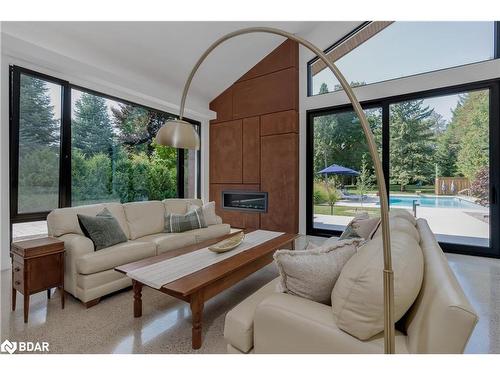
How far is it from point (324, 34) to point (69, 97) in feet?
14.8

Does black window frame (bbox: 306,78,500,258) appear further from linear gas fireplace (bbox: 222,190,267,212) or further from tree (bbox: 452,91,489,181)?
linear gas fireplace (bbox: 222,190,267,212)

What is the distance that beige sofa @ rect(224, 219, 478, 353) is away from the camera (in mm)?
843

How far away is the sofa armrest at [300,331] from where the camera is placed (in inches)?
40.1

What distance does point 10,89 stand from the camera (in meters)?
2.99

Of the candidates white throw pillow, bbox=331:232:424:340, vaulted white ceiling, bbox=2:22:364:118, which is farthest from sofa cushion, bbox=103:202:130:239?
white throw pillow, bbox=331:232:424:340

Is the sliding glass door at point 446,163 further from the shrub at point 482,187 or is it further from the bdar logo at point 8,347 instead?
the bdar logo at point 8,347

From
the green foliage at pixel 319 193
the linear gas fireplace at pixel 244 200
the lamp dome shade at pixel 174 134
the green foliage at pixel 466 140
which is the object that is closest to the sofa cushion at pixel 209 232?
the linear gas fireplace at pixel 244 200

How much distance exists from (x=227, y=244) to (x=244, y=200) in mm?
2960

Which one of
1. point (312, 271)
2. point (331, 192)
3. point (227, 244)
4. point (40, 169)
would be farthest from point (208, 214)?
point (312, 271)

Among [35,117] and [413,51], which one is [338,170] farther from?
[35,117]

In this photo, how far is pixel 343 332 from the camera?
1032 mm

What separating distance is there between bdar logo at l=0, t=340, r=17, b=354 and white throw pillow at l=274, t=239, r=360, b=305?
1874 mm
